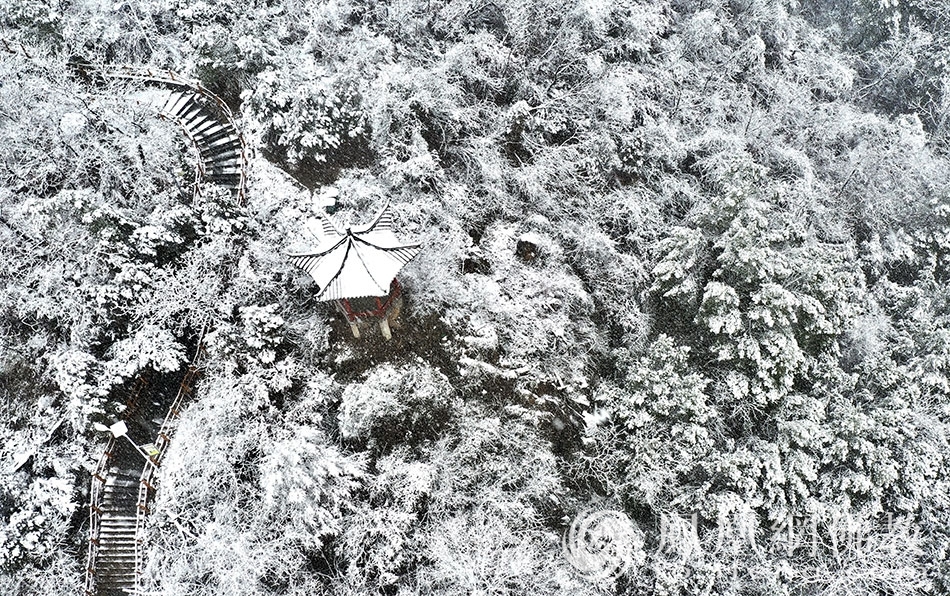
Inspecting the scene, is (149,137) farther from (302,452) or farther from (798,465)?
(798,465)

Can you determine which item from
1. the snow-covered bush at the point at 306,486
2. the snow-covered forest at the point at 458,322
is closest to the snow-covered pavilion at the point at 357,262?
the snow-covered forest at the point at 458,322

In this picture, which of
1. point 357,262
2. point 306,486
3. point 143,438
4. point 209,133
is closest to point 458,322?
point 357,262

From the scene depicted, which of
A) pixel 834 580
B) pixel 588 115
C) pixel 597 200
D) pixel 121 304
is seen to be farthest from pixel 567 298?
pixel 121 304

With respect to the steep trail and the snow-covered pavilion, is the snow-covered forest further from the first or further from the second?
the snow-covered pavilion

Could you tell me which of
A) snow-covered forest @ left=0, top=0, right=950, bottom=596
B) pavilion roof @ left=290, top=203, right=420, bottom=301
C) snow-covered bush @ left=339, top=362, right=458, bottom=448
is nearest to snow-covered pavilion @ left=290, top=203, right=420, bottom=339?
pavilion roof @ left=290, top=203, right=420, bottom=301

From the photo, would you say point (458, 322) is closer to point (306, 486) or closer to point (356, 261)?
point (356, 261)
